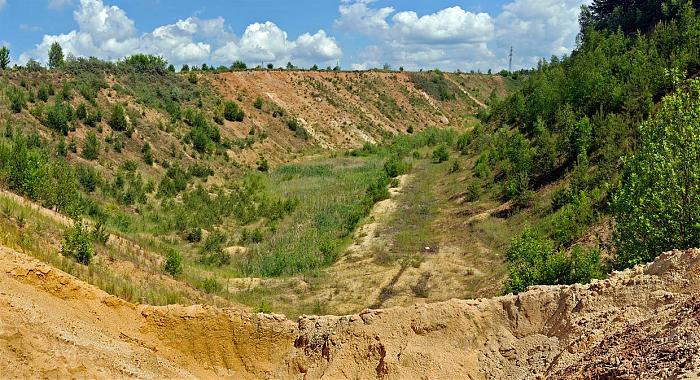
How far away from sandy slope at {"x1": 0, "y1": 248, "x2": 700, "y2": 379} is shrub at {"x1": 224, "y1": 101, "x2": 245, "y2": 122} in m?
44.2

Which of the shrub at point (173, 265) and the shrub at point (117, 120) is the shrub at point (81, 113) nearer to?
the shrub at point (117, 120)

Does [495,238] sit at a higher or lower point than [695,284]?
lower

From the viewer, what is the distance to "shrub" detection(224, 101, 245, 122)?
52.2 m

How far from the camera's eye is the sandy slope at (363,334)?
691 cm

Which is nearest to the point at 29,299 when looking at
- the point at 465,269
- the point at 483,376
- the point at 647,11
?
the point at 483,376

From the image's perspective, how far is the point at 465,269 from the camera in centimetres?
1988

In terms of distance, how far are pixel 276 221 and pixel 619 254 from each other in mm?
18537

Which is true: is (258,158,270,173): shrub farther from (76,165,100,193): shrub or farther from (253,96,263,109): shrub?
(76,165,100,193): shrub

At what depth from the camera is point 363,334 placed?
8.73m

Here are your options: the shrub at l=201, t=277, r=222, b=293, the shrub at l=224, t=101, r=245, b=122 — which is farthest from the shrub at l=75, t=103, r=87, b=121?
the shrub at l=201, t=277, r=222, b=293

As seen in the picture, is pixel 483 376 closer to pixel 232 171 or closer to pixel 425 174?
pixel 425 174

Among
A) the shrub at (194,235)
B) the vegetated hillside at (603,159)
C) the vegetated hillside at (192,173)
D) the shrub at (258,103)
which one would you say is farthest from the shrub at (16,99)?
the shrub at (258,103)

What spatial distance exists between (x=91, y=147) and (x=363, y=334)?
1110 inches

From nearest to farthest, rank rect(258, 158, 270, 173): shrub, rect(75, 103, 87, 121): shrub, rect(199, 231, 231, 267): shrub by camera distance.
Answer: rect(199, 231, 231, 267): shrub, rect(75, 103, 87, 121): shrub, rect(258, 158, 270, 173): shrub
